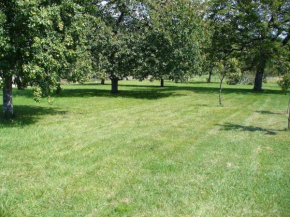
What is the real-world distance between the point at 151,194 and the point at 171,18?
607 inches

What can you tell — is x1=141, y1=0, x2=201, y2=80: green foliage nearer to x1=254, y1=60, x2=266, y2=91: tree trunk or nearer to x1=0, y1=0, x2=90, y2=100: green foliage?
x1=0, y1=0, x2=90, y2=100: green foliage

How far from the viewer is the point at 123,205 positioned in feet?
12.1

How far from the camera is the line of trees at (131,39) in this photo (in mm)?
7992

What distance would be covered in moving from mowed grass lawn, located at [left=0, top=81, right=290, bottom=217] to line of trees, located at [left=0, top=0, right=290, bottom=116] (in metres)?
2.11

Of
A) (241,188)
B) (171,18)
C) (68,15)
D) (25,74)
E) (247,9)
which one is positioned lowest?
(241,188)

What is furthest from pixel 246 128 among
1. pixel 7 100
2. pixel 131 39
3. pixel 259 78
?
pixel 259 78

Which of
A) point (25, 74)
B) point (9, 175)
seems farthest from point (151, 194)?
point (25, 74)

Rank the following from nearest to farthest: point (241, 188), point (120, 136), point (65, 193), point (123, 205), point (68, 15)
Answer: point (123, 205) < point (65, 193) < point (241, 188) < point (120, 136) < point (68, 15)

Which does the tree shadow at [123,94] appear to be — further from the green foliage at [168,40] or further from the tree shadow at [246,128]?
the tree shadow at [246,128]

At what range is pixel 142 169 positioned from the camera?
4.99 metres

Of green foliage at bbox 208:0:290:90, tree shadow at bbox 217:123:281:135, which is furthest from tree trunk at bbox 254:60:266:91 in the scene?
tree shadow at bbox 217:123:281:135

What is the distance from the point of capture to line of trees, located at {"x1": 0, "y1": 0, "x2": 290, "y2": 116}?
7.99m

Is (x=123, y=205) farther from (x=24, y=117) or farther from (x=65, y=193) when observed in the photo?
(x=24, y=117)

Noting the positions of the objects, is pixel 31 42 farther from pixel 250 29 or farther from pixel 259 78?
A: pixel 259 78
